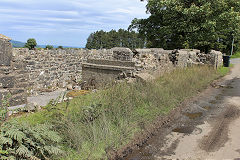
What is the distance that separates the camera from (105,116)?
5.07 metres

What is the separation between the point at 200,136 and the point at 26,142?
366 centimetres

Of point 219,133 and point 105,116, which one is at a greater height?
point 105,116

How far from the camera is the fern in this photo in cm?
299

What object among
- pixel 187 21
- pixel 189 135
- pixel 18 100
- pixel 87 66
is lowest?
pixel 189 135

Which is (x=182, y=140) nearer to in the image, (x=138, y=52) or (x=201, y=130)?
(x=201, y=130)

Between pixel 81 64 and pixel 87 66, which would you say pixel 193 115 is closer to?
pixel 87 66

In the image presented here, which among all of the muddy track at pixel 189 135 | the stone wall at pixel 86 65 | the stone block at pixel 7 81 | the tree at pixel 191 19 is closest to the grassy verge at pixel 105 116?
the muddy track at pixel 189 135

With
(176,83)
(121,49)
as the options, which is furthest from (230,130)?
(121,49)

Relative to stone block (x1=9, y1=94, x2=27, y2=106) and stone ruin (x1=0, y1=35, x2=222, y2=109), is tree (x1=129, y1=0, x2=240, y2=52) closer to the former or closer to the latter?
stone ruin (x1=0, y1=35, x2=222, y2=109)

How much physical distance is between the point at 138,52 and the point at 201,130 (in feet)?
24.3

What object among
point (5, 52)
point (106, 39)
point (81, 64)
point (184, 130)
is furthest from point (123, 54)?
point (106, 39)

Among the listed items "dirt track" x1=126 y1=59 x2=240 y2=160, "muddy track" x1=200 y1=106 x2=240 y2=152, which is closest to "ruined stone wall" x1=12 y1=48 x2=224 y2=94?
"dirt track" x1=126 y1=59 x2=240 y2=160

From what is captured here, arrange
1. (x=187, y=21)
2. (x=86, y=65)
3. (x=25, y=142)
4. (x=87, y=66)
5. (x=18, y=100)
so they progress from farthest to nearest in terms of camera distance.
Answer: (x=187, y=21) → (x=86, y=65) → (x=87, y=66) → (x=18, y=100) → (x=25, y=142)

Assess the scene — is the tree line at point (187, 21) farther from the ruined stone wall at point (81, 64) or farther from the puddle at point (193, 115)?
the puddle at point (193, 115)
